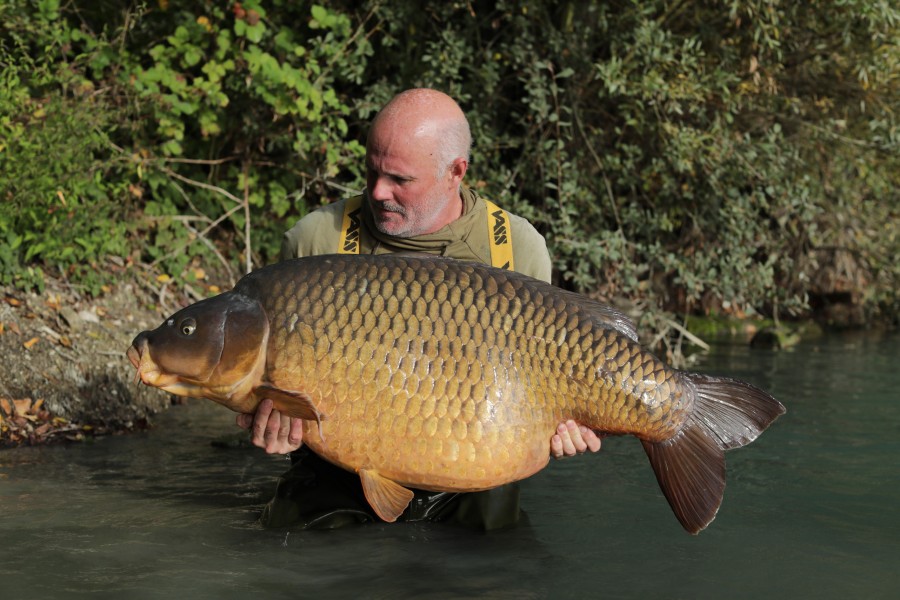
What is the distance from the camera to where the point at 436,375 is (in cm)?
262

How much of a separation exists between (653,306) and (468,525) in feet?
12.6

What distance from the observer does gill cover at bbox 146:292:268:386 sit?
2596mm

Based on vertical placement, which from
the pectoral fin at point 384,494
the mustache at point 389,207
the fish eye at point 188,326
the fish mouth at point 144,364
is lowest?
the pectoral fin at point 384,494

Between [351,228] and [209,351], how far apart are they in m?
0.87

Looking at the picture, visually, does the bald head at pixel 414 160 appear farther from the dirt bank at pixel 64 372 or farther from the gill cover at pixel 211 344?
the dirt bank at pixel 64 372

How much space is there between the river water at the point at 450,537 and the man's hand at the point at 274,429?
401 mm

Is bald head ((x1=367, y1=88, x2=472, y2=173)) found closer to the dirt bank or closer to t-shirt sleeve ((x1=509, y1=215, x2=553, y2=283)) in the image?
t-shirt sleeve ((x1=509, y1=215, x2=553, y2=283))

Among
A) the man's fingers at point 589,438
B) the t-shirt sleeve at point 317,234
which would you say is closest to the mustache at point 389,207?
the t-shirt sleeve at point 317,234

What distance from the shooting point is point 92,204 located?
A: 5.78 meters

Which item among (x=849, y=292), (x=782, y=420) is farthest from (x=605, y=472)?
(x=849, y=292)

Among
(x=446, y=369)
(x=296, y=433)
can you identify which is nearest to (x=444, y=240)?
(x=446, y=369)

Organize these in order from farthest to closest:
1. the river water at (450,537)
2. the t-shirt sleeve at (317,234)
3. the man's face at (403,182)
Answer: the t-shirt sleeve at (317,234) < the man's face at (403,182) < the river water at (450,537)

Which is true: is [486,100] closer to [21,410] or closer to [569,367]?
[21,410]

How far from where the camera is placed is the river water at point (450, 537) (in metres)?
2.89
